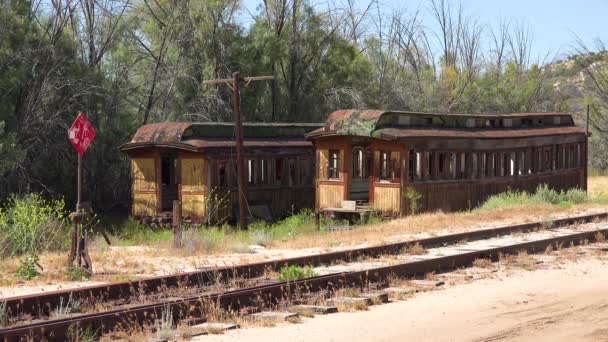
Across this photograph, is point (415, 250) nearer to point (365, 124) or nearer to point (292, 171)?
point (365, 124)


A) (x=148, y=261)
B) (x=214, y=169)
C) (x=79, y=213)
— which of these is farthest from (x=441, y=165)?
(x=79, y=213)

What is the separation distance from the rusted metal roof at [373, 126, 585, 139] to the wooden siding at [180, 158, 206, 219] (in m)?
5.14

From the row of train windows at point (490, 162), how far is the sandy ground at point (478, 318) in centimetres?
1144

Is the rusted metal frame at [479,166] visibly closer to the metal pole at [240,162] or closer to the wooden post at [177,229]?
the metal pole at [240,162]

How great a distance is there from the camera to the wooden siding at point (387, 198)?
24.0 metres

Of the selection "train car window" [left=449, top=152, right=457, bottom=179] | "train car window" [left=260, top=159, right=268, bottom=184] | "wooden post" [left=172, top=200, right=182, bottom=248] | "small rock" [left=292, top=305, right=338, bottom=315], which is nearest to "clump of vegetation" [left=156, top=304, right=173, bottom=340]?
"small rock" [left=292, top=305, right=338, bottom=315]

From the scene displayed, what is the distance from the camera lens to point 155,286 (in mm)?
11789

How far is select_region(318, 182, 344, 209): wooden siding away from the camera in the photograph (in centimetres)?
2502

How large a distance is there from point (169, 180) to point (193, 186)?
113 inches

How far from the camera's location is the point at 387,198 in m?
24.3

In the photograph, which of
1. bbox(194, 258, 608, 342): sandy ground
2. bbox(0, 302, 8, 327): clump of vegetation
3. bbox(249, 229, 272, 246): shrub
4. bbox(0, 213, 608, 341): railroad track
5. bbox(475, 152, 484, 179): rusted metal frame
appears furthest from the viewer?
bbox(475, 152, 484, 179): rusted metal frame

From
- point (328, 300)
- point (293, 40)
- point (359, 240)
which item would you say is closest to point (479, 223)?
point (359, 240)

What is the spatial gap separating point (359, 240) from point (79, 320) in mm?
11055

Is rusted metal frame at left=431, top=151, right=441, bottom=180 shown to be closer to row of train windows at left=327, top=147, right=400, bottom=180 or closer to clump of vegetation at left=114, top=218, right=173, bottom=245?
row of train windows at left=327, top=147, right=400, bottom=180
